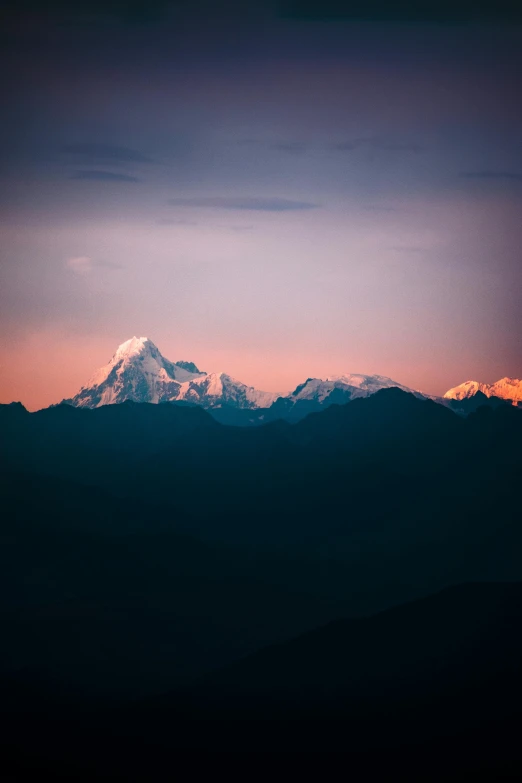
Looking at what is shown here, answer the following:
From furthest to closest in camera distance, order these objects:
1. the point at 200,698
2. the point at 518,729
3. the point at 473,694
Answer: the point at 200,698 < the point at 473,694 < the point at 518,729

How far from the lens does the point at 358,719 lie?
180 metres

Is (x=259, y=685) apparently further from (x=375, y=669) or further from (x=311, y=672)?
(x=375, y=669)

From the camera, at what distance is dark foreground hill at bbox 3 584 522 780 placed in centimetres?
16350

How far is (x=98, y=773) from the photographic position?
171 meters

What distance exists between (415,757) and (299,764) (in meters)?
20.2

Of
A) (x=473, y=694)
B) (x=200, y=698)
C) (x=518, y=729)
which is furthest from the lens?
(x=200, y=698)

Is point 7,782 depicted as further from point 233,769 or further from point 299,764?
point 299,764

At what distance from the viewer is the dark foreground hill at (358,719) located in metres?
164

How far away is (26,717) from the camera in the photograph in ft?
650

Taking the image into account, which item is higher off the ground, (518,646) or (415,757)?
(518,646)

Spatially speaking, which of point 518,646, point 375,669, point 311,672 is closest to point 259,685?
point 311,672

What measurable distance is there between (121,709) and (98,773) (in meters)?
28.1

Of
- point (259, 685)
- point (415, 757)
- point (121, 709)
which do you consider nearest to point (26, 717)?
point (121, 709)

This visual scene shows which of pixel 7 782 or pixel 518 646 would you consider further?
pixel 518 646
